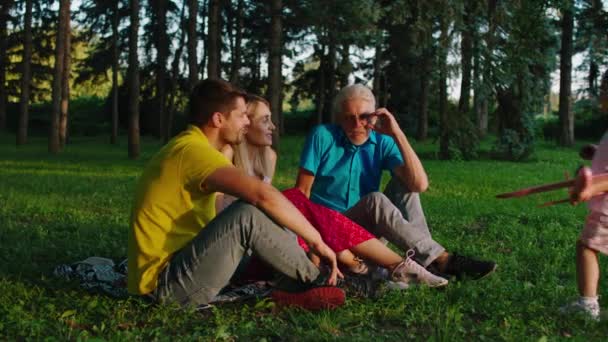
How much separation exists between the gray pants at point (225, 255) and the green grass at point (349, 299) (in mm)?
146

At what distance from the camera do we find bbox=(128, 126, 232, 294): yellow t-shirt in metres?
4.05

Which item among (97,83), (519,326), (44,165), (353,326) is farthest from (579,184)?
(97,83)

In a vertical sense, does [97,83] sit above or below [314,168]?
above

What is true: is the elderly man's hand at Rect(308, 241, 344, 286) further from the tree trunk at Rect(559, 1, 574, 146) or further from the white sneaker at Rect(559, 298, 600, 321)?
the tree trunk at Rect(559, 1, 574, 146)

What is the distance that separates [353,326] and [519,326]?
0.94 metres

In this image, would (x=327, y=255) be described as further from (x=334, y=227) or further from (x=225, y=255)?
(x=225, y=255)

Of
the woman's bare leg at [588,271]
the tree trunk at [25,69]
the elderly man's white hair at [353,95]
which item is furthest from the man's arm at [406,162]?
the tree trunk at [25,69]

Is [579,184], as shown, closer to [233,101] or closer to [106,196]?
[233,101]

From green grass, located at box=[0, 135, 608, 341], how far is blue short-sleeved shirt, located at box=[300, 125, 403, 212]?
1.08 meters

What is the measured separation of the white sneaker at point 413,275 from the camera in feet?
15.2

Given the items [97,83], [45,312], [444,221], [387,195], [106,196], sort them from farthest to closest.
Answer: [97,83], [106,196], [444,221], [387,195], [45,312]

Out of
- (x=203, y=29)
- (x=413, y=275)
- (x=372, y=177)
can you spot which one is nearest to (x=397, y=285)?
(x=413, y=275)

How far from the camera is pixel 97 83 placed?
36.7 metres

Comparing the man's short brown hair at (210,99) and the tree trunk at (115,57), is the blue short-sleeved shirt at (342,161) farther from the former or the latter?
the tree trunk at (115,57)
